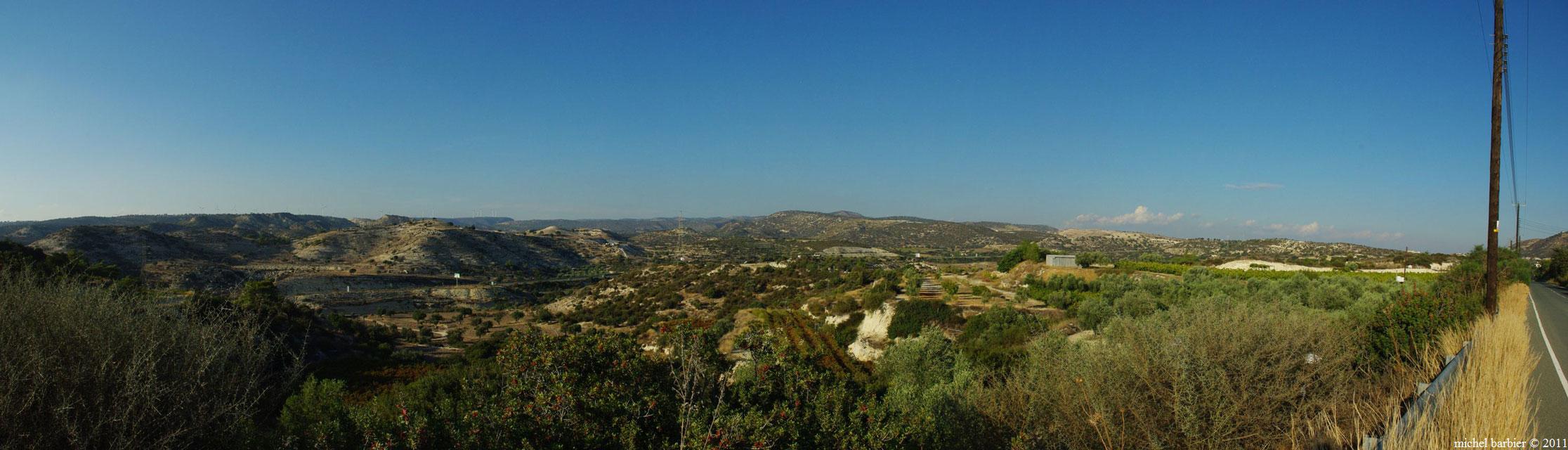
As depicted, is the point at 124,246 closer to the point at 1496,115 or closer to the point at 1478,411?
Answer: the point at 1478,411

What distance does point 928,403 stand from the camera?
9523 mm

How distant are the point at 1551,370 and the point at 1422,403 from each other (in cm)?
743

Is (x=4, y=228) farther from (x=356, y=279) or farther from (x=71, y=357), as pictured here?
(x=71, y=357)

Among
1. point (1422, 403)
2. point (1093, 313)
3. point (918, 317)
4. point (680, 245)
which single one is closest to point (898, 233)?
point (680, 245)

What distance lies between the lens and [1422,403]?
16.4ft

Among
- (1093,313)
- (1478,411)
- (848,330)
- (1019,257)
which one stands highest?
(1478,411)

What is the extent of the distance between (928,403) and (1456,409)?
6136 millimetres

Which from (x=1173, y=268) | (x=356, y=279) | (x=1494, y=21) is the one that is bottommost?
(x=356, y=279)

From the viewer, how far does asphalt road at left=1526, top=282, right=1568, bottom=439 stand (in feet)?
19.4

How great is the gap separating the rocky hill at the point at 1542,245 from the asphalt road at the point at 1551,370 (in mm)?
87876

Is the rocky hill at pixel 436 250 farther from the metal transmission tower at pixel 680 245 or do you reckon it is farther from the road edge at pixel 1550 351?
the road edge at pixel 1550 351

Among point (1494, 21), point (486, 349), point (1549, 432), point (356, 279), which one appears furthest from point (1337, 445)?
point (356, 279)

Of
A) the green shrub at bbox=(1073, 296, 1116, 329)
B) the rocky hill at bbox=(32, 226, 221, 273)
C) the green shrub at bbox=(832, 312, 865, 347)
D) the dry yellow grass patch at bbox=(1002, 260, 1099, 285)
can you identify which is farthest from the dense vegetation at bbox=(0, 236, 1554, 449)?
the rocky hill at bbox=(32, 226, 221, 273)

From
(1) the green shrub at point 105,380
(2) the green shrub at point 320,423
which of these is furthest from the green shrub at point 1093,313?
(1) the green shrub at point 105,380
